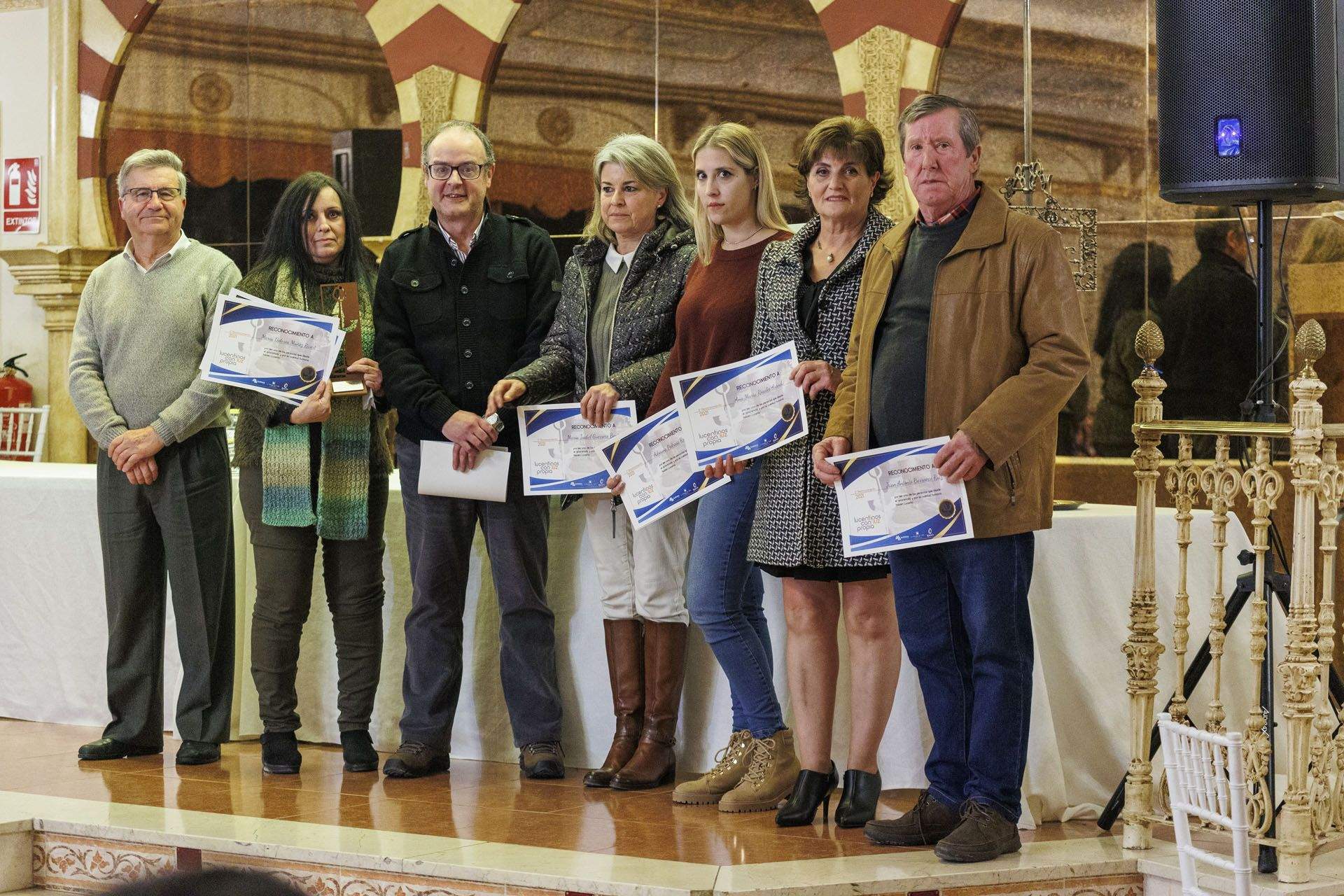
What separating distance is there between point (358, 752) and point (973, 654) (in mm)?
1968

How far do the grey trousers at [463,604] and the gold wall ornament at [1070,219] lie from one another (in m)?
2.00

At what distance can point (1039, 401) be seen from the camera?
339 cm

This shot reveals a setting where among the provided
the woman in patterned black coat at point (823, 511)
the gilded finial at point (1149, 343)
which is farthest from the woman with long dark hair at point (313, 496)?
the gilded finial at point (1149, 343)

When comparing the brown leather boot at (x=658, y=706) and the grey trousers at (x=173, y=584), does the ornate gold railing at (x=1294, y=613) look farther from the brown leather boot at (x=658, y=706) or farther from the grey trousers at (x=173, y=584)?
the grey trousers at (x=173, y=584)

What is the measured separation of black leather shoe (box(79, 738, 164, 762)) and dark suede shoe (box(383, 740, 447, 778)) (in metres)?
0.84

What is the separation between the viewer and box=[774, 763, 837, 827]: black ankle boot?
154 inches

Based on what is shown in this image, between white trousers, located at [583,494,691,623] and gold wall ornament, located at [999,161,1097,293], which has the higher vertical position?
gold wall ornament, located at [999,161,1097,293]

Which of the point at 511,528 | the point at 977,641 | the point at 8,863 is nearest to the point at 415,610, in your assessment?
the point at 511,528

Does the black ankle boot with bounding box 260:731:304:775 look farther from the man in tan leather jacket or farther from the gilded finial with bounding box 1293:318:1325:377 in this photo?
the gilded finial with bounding box 1293:318:1325:377

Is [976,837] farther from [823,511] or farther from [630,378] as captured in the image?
[630,378]

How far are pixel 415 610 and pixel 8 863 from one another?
4.09 ft

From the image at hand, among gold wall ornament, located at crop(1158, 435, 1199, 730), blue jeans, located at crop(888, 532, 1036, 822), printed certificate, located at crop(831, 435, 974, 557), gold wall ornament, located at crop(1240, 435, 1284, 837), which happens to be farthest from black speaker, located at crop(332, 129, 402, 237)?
gold wall ornament, located at crop(1240, 435, 1284, 837)

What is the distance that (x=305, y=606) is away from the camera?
4699 mm

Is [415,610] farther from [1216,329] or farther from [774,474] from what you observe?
[1216,329]
